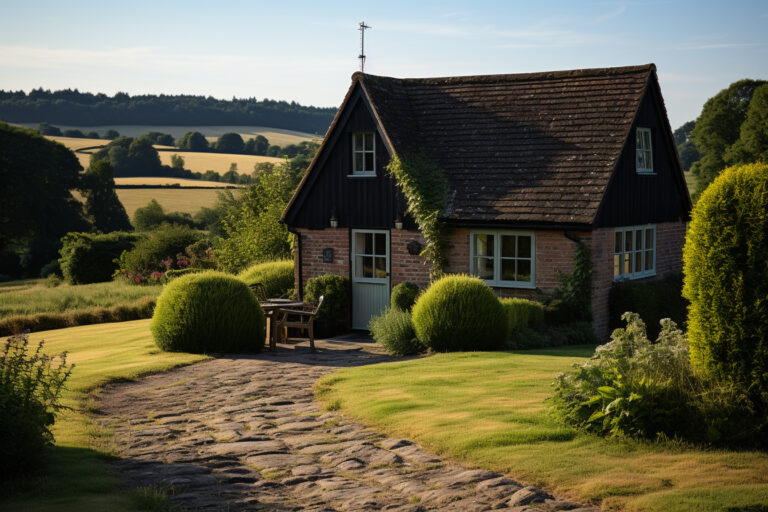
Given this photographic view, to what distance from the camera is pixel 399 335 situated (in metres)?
18.3

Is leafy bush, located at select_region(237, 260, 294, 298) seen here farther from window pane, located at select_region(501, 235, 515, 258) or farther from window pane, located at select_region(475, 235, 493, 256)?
window pane, located at select_region(501, 235, 515, 258)

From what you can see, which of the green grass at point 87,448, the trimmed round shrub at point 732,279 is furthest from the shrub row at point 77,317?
the trimmed round shrub at point 732,279

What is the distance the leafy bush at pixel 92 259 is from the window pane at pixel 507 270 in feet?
113

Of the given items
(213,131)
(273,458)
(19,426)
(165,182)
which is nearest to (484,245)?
(273,458)

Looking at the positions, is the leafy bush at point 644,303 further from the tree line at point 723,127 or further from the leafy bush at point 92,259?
the leafy bush at point 92,259

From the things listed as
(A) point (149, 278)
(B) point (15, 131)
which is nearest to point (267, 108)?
(B) point (15, 131)

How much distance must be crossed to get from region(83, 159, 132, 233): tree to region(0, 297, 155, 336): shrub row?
42.6 meters

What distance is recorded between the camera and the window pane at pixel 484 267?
69.7 ft

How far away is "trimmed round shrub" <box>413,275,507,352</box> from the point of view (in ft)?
57.2

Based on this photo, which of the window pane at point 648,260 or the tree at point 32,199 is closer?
the window pane at point 648,260

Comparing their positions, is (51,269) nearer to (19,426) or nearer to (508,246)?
(508,246)

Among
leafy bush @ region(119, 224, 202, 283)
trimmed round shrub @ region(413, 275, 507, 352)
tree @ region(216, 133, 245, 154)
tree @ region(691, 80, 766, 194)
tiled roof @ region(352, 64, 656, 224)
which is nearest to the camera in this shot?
trimmed round shrub @ region(413, 275, 507, 352)

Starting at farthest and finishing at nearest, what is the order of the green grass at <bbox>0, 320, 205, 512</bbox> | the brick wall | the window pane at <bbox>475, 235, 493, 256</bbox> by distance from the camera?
the window pane at <bbox>475, 235, 493, 256</bbox>
the brick wall
the green grass at <bbox>0, 320, 205, 512</bbox>

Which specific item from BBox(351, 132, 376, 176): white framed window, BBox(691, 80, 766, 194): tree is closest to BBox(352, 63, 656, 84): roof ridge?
BBox(351, 132, 376, 176): white framed window
